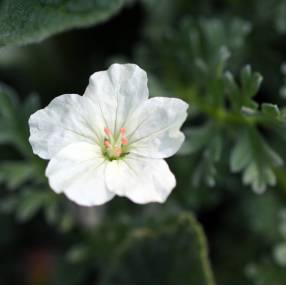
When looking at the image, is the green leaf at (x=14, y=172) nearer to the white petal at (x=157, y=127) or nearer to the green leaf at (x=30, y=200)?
the green leaf at (x=30, y=200)

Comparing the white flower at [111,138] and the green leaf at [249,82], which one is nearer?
the white flower at [111,138]

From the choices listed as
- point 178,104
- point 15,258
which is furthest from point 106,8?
point 15,258

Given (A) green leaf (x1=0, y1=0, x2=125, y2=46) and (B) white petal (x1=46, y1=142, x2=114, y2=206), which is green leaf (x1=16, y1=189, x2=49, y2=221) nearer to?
(B) white petal (x1=46, y1=142, x2=114, y2=206)

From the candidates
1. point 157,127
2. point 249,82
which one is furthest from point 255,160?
point 157,127

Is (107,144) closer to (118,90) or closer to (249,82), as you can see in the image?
(118,90)

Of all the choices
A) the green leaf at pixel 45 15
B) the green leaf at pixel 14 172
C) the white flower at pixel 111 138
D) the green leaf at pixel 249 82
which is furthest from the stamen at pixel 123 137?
the green leaf at pixel 14 172

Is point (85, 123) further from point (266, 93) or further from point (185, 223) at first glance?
point (266, 93)
